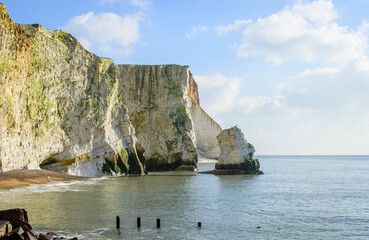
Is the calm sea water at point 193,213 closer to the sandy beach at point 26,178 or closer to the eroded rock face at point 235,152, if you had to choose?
the sandy beach at point 26,178

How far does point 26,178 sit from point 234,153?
27569 mm

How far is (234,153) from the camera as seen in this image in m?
52.6

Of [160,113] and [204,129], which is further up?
[160,113]

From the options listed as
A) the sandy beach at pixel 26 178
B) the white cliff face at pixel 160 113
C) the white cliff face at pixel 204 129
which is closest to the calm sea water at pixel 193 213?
the sandy beach at pixel 26 178

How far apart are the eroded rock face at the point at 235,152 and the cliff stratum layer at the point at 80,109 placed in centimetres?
1206

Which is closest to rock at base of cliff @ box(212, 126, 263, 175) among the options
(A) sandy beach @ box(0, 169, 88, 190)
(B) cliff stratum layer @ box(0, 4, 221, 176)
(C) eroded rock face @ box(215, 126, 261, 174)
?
(C) eroded rock face @ box(215, 126, 261, 174)

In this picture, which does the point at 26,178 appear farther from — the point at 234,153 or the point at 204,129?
the point at 204,129

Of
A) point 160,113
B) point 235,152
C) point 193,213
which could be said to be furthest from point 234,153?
point 193,213

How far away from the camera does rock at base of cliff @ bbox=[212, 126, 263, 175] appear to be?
52.3 m

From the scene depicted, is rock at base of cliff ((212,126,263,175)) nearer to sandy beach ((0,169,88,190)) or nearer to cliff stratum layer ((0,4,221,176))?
cliff stratum layer ((0,4,221,176))

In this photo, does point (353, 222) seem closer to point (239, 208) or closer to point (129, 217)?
point (239, 208)

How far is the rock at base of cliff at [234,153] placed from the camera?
52312 mm

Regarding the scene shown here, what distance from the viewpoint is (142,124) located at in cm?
7019

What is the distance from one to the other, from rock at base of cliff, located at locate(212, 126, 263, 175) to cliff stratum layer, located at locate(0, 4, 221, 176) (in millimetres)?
11875
